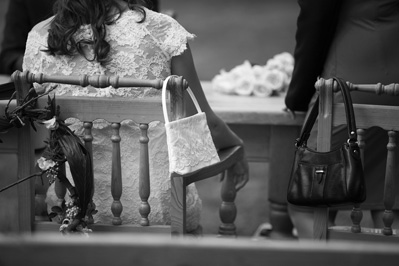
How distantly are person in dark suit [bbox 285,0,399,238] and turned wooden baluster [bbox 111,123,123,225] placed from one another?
0.98m

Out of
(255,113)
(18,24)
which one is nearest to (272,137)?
(255,113)

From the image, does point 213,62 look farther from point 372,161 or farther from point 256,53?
point 372,161

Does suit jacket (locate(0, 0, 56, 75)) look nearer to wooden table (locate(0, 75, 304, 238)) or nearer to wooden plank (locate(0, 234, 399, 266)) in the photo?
wooden table (locate(0, 75, 304, 238))

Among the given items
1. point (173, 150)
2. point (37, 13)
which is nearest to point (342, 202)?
point (173, 150)

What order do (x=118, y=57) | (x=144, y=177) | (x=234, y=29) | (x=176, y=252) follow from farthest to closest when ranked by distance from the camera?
(x=234, y=29)
(x=118, y=57)
(x=144, y=177)
(x=176, y=252)

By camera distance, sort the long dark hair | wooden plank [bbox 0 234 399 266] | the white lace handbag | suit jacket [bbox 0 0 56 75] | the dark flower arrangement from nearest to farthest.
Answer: wooden plank [bbox 0 234 399 266], the white lace handbag, the dark flower arrangement, the long dark hair, suit jacket [bbox 0 0 56 75]

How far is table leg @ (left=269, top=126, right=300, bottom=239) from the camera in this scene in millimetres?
3373

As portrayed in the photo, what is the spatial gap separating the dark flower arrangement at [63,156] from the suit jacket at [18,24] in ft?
5.17

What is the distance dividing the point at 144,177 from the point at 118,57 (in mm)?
427

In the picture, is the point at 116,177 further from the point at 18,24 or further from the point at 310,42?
the point at 18,24

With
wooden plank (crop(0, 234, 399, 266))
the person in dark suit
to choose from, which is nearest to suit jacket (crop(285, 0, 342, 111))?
the person in dark suit

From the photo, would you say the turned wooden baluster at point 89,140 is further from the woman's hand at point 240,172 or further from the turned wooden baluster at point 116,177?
the woman's hand at point 240,172

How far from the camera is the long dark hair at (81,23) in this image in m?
2.45

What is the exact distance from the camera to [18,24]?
388 cm
